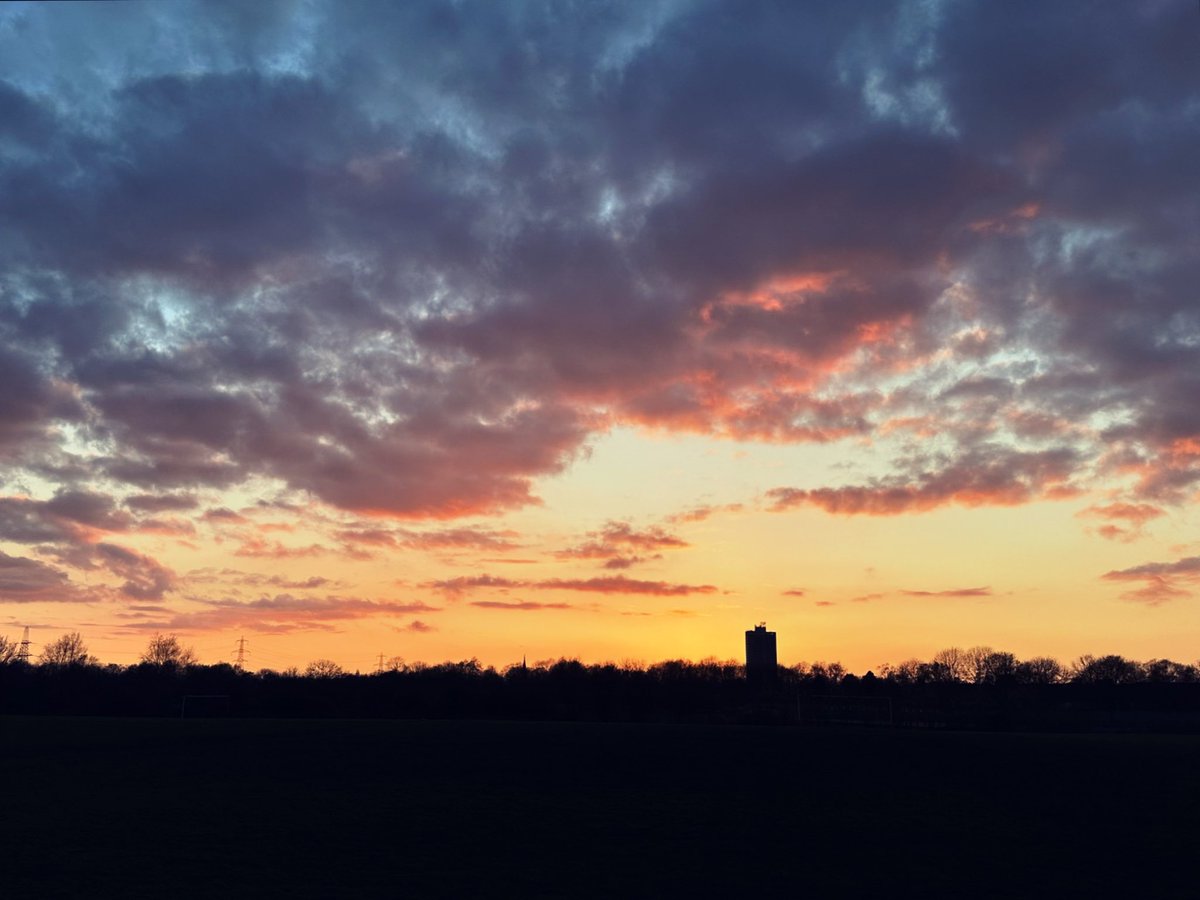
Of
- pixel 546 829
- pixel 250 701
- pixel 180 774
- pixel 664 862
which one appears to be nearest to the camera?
pixel 664 862

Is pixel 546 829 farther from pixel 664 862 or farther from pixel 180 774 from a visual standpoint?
pixel 180 774

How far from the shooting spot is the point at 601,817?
49.7m

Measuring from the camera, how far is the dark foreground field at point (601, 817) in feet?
123

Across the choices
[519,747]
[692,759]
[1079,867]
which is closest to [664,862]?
[1079,867]

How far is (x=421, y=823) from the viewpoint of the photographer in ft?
157

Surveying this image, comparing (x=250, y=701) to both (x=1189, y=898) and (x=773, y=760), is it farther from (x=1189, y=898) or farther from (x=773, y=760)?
(x=1189, y=898)

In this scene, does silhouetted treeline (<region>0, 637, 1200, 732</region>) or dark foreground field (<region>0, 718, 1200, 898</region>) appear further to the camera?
silhouetted treeline (<region>0, 637, 1200, 732</region>)

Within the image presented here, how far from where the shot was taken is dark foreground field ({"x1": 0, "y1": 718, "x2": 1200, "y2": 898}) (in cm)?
3747

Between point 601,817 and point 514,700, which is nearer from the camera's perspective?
point 601,817

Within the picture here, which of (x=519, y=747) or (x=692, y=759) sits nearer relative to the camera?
(x=692, y=759)

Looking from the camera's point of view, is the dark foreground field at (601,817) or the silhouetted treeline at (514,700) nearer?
the dark foreground field at (601,817)

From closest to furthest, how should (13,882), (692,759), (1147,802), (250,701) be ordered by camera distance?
(13,882) < (1147,802) < (692,759) < (250,701)

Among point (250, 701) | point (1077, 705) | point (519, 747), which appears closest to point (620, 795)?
point (519, 747)

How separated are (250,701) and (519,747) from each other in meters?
107
